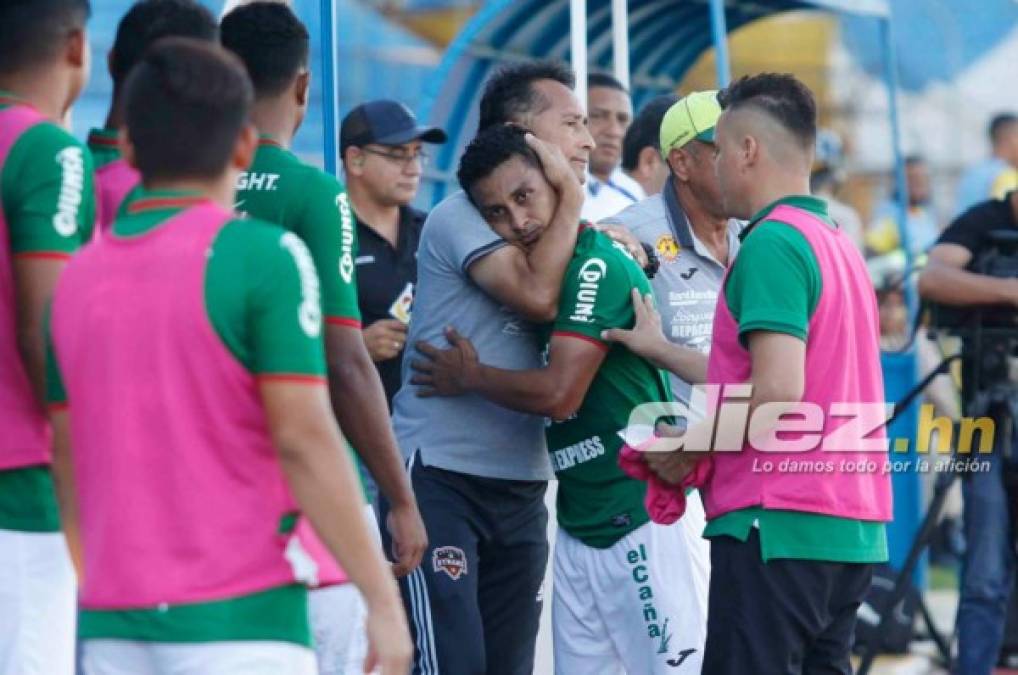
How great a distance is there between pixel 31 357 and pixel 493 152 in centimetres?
185

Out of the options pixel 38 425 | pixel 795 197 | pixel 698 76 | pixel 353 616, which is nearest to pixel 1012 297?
pixel 795 197

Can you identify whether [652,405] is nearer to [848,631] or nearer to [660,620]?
[660,620]

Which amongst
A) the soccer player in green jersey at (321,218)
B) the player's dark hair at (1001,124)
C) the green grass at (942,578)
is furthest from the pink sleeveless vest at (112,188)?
the player's dark hair at (1001,124)

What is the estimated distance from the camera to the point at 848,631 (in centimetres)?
458

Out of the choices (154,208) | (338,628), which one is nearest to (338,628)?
(338,628)

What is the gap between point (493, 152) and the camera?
516 centimetres

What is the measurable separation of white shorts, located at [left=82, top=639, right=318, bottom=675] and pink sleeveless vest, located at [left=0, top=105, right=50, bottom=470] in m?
0.70

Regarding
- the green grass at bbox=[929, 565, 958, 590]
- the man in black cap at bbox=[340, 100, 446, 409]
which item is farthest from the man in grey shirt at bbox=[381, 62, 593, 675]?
the green grass at bbox=[929, 565, 958, 590]

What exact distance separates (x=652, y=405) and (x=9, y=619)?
2168 millimetres

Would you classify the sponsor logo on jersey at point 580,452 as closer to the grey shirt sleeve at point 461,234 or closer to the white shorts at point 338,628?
the grey shirt sleeve at point 461,234

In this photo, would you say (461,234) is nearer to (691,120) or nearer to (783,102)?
(691,120)

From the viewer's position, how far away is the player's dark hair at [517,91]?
562cm

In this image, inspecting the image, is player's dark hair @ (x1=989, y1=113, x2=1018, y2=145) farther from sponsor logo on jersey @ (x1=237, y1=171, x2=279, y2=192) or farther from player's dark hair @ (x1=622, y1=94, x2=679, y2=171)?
sponsor logo on jersey @ (x1=237, y1=171, x2=279, y2=192)

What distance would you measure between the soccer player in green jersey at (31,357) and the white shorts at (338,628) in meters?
0.52
